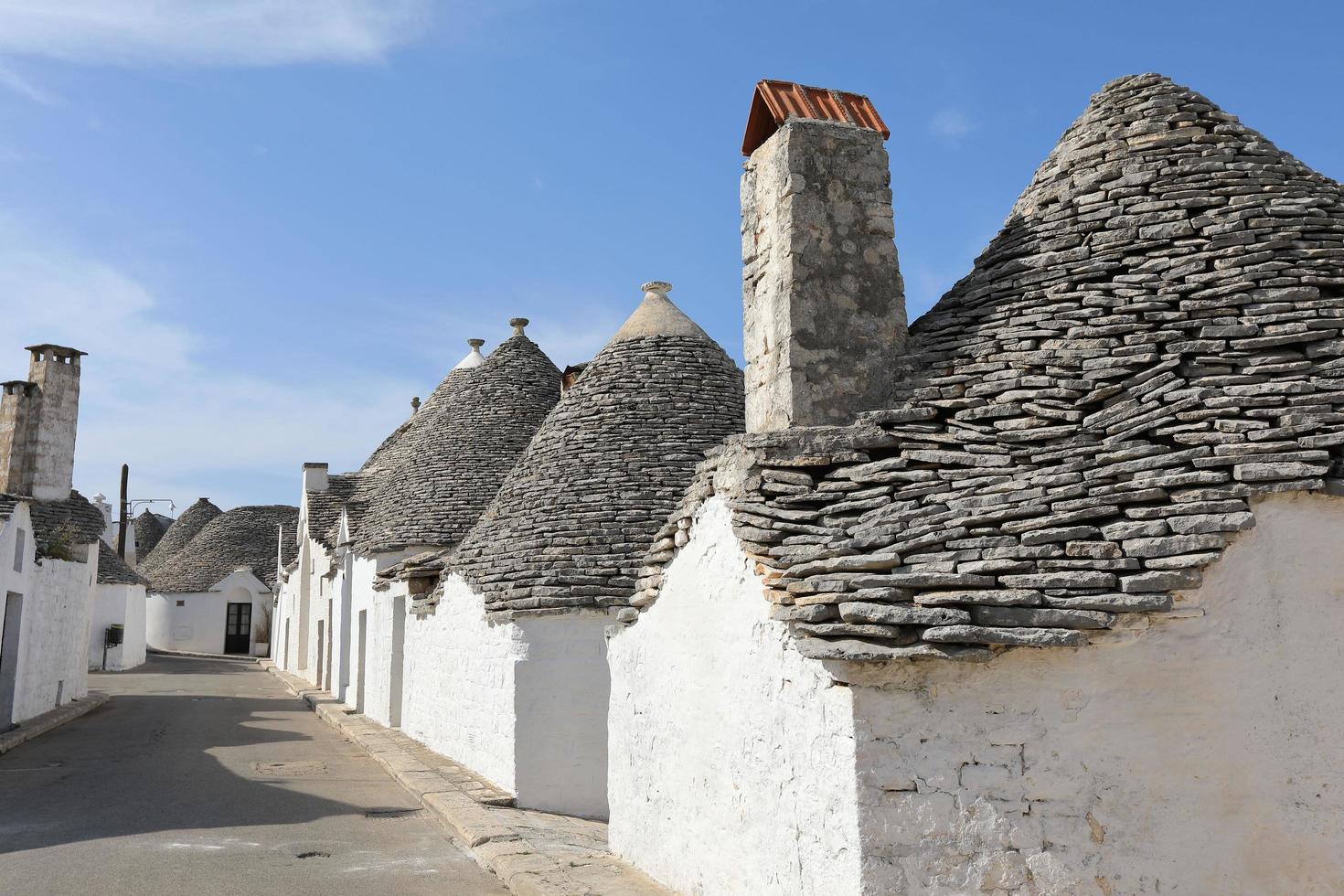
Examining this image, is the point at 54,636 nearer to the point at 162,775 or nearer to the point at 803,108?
the point at 162,775

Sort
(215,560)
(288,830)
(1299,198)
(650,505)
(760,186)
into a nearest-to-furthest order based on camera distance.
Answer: (1299,198) → (760,186) → (288,830) → (650,505) → (215,560)

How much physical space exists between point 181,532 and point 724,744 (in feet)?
154

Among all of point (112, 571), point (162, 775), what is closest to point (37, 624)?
point (162, 775)

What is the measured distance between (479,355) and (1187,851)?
18.3 meters

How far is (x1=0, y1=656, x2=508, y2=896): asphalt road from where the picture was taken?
726 cm

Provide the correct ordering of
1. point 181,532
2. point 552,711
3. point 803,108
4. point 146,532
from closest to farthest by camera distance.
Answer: point 803,108, point 552,711, point 181,532, point 146,532

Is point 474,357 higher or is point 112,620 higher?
point 474,357

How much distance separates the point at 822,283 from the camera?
6301 millimetres

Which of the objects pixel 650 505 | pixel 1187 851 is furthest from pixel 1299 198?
pixel 650 505

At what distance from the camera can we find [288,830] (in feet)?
29.2

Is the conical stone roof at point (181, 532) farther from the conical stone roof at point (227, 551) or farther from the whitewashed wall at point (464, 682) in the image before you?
the whitewashed wall at point (464, 682)

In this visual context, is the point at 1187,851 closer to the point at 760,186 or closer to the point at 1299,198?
the point at 1299,198

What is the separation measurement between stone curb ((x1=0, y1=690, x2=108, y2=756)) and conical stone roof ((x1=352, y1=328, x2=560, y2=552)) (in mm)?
5027

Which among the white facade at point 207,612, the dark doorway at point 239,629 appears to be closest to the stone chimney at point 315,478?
the white facade at point 207,612
